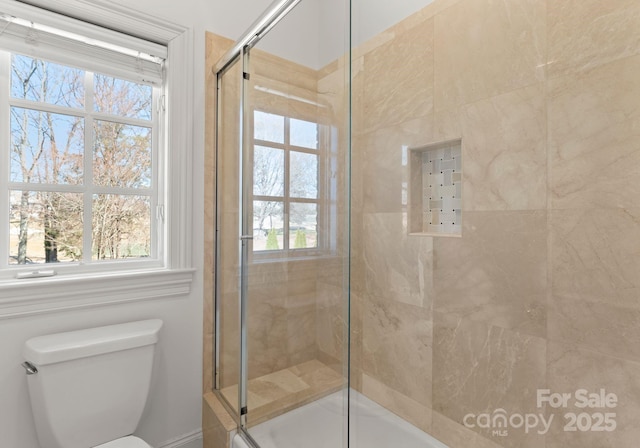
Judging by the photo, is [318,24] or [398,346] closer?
[318,24]

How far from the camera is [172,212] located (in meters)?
1.47

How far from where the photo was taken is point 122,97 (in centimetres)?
145

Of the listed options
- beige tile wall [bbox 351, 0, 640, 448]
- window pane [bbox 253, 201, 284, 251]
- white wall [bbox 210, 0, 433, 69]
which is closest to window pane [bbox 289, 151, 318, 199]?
window pane [bbox 253, 201, 284, 251]

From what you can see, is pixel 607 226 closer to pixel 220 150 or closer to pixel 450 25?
pixel 450 25

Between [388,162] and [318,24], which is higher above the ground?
[318,24]

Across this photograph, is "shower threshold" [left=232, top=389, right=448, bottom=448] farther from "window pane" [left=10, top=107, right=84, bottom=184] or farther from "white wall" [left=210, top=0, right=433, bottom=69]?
"window pane" [left=10, top=107, right=84, bottom=184]

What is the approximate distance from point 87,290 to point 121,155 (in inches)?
22.5

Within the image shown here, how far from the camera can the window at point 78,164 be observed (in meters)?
1.26

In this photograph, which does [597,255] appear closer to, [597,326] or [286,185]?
[597,326]

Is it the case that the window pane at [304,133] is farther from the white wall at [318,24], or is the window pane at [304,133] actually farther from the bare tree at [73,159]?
the bare tree at [73,159]

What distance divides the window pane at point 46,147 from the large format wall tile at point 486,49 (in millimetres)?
1446

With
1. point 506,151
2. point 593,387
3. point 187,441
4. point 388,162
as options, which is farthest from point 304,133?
point 187,441

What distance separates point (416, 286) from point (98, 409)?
1.24 m

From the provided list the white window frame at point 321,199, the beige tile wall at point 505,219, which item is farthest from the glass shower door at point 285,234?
the beige tile wall at point 505,219
